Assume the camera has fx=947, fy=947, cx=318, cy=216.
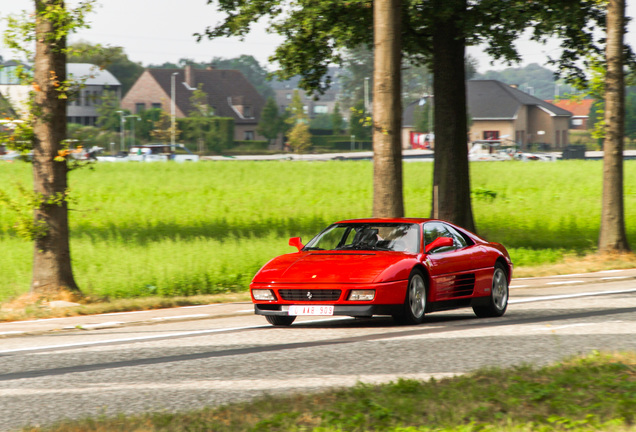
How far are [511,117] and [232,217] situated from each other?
88.2 metres

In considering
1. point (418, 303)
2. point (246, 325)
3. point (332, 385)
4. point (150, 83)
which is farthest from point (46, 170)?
point (150, 83)

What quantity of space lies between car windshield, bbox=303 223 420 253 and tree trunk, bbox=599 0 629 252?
34.8 feet

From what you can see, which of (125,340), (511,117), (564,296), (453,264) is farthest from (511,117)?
(125,340)

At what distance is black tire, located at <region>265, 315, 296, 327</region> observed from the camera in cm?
1153

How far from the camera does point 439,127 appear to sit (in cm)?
2222

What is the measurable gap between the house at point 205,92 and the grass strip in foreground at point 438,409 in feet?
384

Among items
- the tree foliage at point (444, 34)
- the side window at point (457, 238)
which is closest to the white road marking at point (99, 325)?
the side window at point (457, 238)

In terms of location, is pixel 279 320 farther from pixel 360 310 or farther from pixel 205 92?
pixel 205 92

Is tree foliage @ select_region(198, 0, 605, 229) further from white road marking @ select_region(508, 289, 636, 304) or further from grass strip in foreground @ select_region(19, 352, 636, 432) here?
grass strip in foreground @ select_region(19, 352, 636, 432)

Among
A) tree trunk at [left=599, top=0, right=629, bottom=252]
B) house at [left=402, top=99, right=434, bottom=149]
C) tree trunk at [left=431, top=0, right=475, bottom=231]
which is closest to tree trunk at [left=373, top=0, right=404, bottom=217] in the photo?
tree trunk at [left=431, top=0, right=475, bottom=231]

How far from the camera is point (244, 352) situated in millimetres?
9336

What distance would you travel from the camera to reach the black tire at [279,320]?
37.8ft

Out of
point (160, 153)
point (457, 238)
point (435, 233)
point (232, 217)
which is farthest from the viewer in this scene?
point (160, 153)

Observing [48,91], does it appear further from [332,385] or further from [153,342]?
[332,385]
